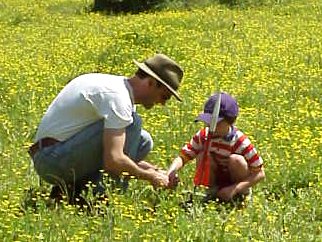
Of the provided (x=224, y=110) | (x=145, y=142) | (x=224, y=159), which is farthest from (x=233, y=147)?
(x=145, y=142)

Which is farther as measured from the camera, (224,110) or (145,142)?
(145,142)

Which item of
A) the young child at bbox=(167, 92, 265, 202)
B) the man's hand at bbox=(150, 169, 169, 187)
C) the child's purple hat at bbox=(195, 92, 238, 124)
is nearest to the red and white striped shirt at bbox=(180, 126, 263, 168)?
the young child at bbox=(167, 92, 265, 202)

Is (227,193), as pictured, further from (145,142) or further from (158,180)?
(145,142)

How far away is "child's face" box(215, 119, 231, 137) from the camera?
587 cm

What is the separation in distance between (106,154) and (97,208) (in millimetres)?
352

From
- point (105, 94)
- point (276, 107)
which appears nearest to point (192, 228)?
point (105, 94)

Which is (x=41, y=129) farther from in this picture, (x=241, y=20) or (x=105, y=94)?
(x=241, y=20)

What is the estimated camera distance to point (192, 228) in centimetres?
501

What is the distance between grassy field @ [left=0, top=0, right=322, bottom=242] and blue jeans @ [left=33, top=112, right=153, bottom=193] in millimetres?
196

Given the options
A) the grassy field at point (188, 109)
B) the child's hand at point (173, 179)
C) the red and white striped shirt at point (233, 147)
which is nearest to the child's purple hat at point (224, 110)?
the red and white striped shirt at point (233, 147)

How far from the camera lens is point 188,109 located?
A: 846 centimetres

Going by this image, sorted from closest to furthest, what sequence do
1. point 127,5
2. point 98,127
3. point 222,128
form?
point 98,127 < point 222,128 < point 127,5

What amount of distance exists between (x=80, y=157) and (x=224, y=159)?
0.91 metres

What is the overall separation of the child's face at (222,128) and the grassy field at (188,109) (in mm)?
415
